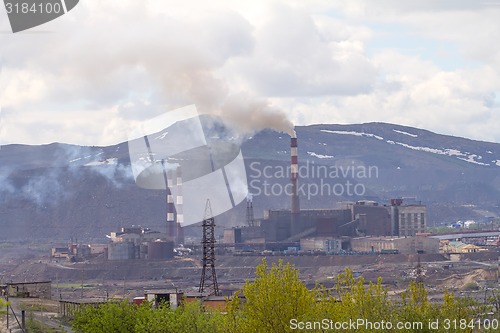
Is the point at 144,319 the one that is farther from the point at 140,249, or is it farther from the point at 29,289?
the point at 140,249

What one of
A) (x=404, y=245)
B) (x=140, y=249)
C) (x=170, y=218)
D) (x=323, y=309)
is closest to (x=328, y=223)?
(x=404, y=245)

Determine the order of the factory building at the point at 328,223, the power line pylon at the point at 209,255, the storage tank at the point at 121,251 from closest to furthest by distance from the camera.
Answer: the power line pylon at the point at 209,255, the storage tank at the point at 121,251, the factory building at the point at 328,223

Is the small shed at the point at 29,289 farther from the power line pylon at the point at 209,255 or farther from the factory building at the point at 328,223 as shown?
the factory building at the point at 328,223

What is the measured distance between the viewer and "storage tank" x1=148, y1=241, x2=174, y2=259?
312 ft

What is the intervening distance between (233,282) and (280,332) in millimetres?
60992

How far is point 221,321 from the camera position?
2556cm

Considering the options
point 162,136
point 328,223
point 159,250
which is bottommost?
point 159,250

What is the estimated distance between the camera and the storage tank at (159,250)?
9500 cm

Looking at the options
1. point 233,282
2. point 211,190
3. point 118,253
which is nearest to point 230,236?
point 118,253

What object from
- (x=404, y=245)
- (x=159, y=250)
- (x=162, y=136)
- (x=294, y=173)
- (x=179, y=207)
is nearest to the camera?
(x=404, y=245)

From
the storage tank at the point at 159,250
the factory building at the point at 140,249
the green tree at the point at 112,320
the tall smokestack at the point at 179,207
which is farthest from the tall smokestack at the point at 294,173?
the green tree at the point at 112,320

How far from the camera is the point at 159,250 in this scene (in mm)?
95188

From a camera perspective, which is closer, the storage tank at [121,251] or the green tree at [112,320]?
the green tree at [112,320]

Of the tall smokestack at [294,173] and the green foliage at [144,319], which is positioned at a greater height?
the tall smokestack at [294,173]
